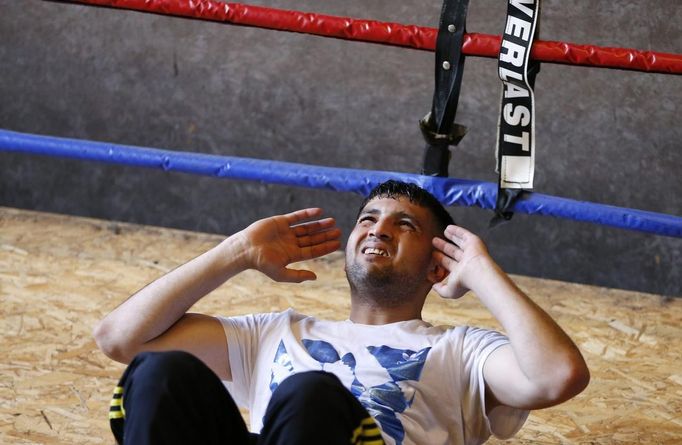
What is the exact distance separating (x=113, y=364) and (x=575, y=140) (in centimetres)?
195

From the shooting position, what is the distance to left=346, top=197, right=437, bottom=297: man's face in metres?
2.04

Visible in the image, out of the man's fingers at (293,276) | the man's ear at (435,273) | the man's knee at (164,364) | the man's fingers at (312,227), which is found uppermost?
the man's fingers at (312,227)

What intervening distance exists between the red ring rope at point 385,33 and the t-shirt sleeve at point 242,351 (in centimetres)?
115

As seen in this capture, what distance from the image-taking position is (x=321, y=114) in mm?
4078

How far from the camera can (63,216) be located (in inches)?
166

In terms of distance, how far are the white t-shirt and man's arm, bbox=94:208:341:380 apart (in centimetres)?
5

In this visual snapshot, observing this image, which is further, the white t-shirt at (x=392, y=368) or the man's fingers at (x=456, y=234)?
the man's fingers at (x=456, y=234)

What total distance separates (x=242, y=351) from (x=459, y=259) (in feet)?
1.49

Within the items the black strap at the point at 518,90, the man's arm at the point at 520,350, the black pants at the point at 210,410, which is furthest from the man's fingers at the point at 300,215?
the black strap at the point at 518,90

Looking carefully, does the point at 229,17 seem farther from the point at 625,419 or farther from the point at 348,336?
the point at 625,419

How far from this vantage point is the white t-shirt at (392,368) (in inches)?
73.3

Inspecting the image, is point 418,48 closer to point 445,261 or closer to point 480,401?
point 445,261

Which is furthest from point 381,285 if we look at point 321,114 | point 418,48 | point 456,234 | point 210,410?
point 321,114

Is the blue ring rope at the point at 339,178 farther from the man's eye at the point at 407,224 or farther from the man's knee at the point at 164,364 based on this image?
the man's knee at the point at 164,364
